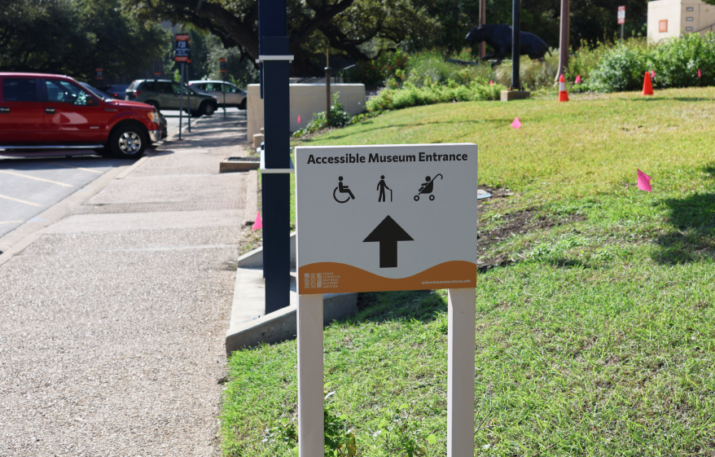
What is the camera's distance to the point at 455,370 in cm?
234

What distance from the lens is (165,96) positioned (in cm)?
3441

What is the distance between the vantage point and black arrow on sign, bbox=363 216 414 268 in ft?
7.54

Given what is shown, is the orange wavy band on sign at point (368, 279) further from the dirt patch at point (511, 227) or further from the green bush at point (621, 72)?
the green bush at point (621, 72)

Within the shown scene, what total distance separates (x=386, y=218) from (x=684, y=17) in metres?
31.8

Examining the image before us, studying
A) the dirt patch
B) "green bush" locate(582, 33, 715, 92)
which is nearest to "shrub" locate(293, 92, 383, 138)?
"green bush" locate(582, 33, 715, 92)

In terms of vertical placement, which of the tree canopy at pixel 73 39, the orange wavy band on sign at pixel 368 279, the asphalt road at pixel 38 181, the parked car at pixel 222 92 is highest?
the tree canopy at pixel 73 39

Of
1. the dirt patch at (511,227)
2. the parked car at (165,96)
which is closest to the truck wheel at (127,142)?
the dirt patch at (511,227)

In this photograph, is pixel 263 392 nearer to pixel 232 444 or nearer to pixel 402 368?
pixel 232 444

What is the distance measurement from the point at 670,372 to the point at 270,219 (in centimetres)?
284

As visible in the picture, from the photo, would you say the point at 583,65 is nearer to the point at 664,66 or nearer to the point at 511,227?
the point at 664,66

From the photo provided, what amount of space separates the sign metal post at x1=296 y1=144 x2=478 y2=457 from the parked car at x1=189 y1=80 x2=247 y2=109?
121 feet

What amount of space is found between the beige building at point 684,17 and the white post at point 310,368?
30.4 m

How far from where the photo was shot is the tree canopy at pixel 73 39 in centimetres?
4138

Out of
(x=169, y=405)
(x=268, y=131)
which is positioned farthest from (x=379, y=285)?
(x=268, y=131)
